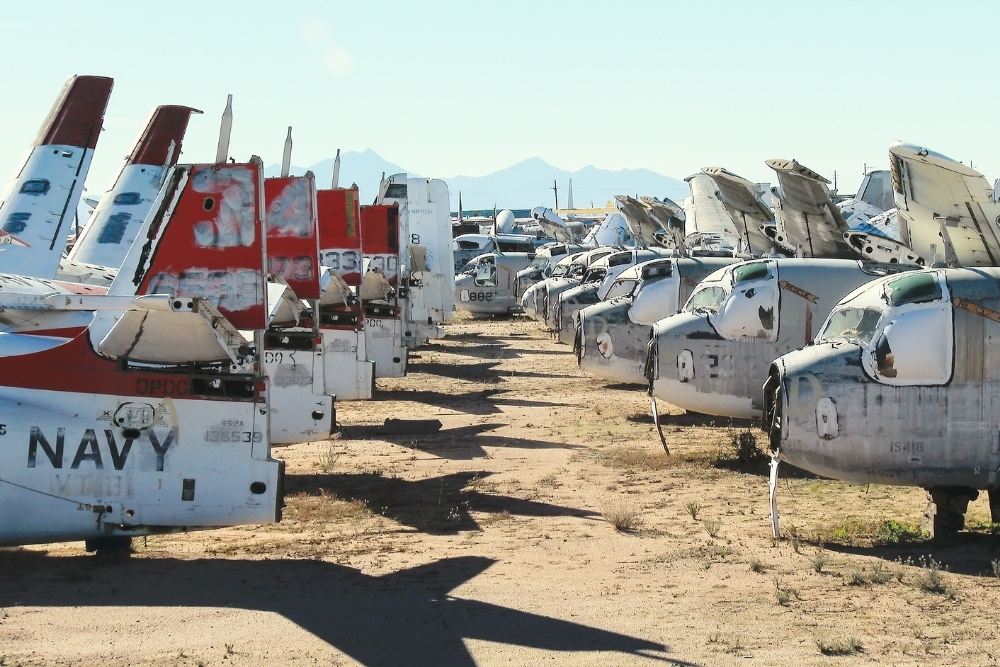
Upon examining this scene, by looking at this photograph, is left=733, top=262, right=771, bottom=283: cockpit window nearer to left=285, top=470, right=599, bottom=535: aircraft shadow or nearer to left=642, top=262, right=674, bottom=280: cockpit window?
left=642, top=262, right=674, bottom=280: cockpit window

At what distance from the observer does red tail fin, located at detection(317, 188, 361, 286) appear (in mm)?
21203

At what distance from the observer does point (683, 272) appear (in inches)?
843

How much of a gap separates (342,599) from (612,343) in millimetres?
13120

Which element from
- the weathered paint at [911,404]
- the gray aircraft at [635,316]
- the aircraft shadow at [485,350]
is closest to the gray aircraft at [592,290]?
the aircraft shadow at [485,350]

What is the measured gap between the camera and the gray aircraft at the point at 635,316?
70.3 ft

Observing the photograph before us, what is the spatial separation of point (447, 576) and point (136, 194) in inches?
384

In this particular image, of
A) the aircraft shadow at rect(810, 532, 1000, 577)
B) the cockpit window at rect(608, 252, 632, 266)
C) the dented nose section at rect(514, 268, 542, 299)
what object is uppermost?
the dented nose section at rect(514, 268, 542, 299)

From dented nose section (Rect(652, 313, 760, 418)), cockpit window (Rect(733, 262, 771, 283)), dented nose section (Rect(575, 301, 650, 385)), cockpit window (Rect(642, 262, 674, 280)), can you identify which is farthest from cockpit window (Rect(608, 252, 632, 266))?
cockpit window (Rect(733, 262, 771, 283))

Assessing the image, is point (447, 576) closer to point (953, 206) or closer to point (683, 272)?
point (953, 206)

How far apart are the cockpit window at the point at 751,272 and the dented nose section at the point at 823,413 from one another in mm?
4791

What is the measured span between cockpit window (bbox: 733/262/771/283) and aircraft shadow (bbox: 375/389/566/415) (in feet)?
23.1

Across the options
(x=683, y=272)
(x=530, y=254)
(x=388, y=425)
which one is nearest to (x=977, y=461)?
(x=683, y=272)

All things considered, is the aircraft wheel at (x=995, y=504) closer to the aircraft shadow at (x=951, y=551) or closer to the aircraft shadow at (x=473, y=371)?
the aircraft shadow at (x=951, y=551)

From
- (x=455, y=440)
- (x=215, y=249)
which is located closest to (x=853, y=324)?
(x=215, y=249)
